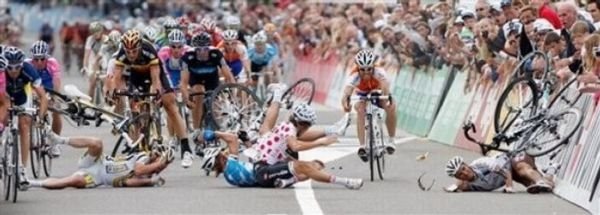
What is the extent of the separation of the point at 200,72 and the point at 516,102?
4.87 metres

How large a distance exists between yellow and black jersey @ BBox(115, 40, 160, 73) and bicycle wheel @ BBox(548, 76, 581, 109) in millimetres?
4608

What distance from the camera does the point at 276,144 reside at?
70.0ft

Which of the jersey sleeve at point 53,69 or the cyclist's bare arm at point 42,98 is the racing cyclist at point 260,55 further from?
the cyclist's bare arm at point 42,98

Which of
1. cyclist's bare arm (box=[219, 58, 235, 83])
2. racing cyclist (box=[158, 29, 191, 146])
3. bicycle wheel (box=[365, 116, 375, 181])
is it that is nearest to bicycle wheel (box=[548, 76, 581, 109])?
bicycle wheel (box=[365, 116, 375, 181])

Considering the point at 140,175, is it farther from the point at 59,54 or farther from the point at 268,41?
the point at 59,54

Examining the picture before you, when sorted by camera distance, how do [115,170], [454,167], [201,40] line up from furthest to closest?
[201,40] → [115,170] → [454,167]

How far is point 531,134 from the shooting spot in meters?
21.7

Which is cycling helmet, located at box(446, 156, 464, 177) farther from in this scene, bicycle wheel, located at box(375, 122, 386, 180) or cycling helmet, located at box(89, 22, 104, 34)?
cycling helmet, located at box(89, 22, 104, 34)

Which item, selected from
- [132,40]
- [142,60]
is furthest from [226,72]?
[132,40]

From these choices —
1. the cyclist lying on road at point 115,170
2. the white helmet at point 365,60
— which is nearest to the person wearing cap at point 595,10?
the white helmet at point 365,60

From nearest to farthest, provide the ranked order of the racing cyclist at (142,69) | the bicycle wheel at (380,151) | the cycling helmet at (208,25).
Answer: the bicycle wheel at (380,151) < the racing cyclist at (142,69) < the cycling helmet at (208,25)

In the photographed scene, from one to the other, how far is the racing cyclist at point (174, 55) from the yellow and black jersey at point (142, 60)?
208 centimetres

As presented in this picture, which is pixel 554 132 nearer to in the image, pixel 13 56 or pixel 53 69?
pixel 13 56

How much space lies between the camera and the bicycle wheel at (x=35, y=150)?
2323 centimetres
